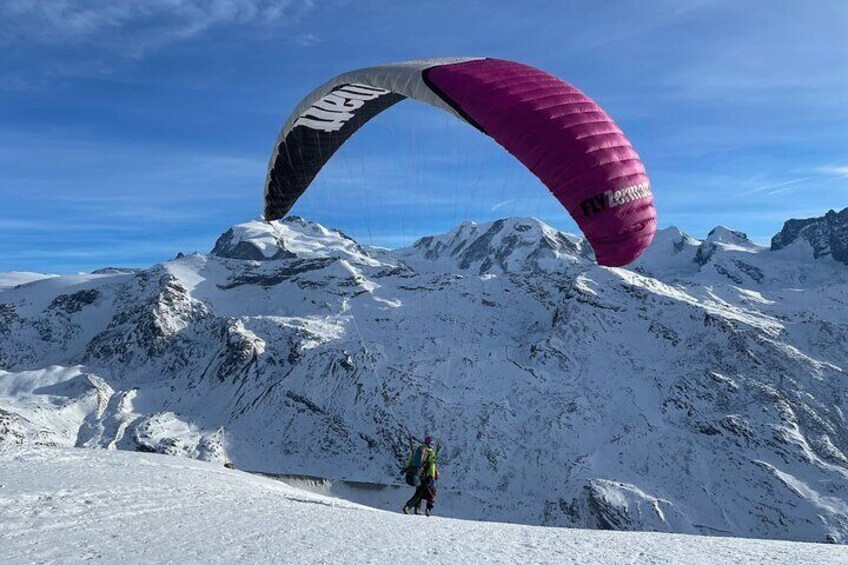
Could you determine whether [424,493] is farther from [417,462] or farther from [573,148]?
[573,148]

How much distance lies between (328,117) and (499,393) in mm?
128908

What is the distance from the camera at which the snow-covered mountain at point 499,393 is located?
11888cm

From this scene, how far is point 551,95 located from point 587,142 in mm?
1950

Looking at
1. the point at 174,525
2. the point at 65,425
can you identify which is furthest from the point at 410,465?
the point at 65,425

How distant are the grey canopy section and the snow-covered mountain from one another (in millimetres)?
95684

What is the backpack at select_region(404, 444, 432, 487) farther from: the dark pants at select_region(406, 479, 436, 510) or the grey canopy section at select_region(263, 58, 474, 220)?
the grey canopy section at select_region(263, 58, 474, 220)

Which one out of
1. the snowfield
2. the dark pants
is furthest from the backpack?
the snowfield

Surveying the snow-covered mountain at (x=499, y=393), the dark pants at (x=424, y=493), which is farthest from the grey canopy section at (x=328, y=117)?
the snow-covered mountain at (x=499, y=393)

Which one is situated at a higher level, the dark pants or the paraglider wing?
the paraglider wing

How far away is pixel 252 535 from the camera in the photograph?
996 cm

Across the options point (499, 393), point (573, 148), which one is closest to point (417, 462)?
point (573, 148)

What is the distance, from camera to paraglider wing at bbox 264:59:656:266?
14.1 metres

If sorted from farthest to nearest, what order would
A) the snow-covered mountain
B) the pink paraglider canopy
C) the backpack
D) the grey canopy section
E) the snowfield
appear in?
1. the snow-covered mountain
2. the grey canopy section
3. the backpack
4. the pink paraglider canopy
5. the snowfield

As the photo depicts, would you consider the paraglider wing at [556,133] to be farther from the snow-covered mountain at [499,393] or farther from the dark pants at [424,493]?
the snow-covered mountain at [499,393]
